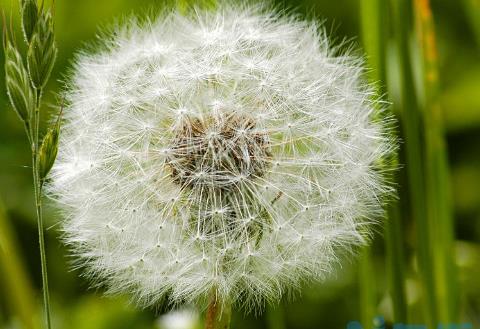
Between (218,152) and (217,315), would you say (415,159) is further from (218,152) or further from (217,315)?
(217,315)

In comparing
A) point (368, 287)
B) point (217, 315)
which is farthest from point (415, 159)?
point (217, 315)

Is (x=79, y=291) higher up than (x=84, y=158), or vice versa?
(x=84, y=158)

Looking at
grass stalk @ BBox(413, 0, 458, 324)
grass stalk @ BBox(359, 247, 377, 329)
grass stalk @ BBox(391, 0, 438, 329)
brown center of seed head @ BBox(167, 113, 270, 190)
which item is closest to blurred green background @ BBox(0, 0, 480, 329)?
grass stalk @ BBox(413, 0, 458, 324)

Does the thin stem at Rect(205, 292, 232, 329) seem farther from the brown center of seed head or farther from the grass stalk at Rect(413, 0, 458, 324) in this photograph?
the grass stalk at Rect(413, 0, 458, 324)

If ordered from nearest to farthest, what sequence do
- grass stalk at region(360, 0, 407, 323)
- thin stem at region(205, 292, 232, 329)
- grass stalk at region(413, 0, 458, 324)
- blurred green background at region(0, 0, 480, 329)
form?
thin stem at region(205, 292, 232, 329) < grass stalk at region(360, 0, 407, 323) < grass stalk at region(413, 0, 458, 324) < blurred green background at region(0, 0, 480, 329)

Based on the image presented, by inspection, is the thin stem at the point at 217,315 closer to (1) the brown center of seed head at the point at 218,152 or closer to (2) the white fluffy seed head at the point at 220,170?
(2) the white fluffy seed head at the point at 220,170

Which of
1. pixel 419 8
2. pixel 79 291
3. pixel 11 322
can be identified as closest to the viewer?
pixel 419 8

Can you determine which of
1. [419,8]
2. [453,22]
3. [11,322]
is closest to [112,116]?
[419,8]

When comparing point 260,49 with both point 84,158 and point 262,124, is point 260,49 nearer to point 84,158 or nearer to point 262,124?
point 262,124
